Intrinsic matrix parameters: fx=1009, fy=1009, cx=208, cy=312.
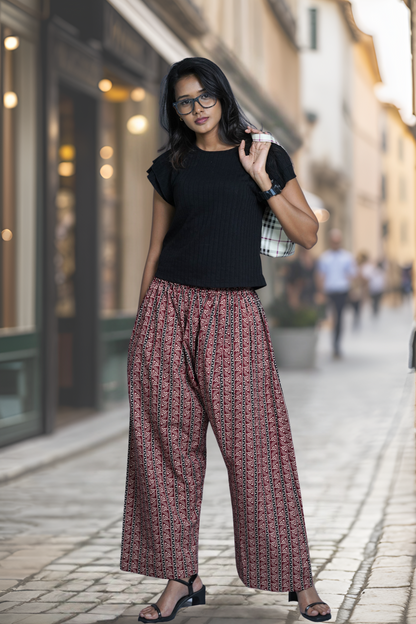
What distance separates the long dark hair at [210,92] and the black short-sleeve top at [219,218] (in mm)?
55

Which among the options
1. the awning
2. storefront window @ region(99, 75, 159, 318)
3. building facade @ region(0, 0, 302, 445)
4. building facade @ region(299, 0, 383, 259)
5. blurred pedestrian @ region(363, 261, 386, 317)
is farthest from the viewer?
building facade @ region(299, 0, 383, 259)

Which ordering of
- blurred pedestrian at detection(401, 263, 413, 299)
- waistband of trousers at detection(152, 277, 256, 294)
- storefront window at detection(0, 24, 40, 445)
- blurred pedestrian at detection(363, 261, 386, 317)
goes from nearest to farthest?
waistband of trousers at detection(152, 277, 256, 294)
storefront window at detection(0, 24, 40, 445)
blurred pedestrian at detection(363, 261, 386, 317)
blurred pedestrian at detection(401, 263, 413, 299)

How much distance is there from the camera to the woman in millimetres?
3230

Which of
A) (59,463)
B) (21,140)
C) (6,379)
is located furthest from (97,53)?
(59,463)

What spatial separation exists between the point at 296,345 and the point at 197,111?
10735 millimetres

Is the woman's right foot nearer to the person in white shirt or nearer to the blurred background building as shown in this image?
the blurred background building

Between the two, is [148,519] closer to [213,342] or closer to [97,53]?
[213,342]

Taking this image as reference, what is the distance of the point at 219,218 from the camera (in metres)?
3.22

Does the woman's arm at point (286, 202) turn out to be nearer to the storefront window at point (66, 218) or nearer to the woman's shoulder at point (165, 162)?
the woman's shoulder at point (165, 162)

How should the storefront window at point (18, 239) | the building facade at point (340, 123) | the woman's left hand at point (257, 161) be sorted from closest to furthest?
the woman's left hand at point (257, 161) < the storefront window at point (18, 239) < the building facade at point (340, 123)

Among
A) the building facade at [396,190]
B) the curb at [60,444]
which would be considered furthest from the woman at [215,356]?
Answer: the building facade at [396,190]

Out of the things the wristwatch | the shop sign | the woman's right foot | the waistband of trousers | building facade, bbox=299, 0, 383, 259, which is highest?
building facade, bbox=299, 0, 383, 259

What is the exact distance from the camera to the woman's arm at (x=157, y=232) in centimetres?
341

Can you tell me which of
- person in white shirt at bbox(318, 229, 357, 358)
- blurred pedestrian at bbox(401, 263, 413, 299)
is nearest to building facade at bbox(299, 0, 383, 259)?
blurred pedestrian at bbox(401, 263, 413, 299)
